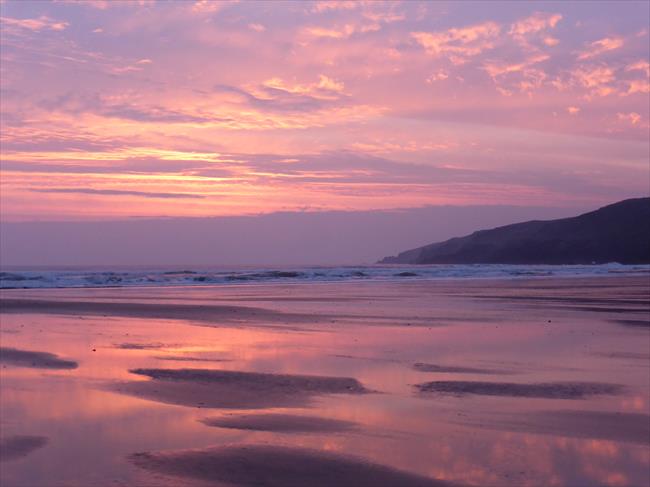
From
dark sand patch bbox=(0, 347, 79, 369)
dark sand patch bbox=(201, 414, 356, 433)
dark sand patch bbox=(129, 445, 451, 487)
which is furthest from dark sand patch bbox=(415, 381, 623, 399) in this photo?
dark sand patch bbox=(0, 347, 79, 369)

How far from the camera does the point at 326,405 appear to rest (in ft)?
31.6

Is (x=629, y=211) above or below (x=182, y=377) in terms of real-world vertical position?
above

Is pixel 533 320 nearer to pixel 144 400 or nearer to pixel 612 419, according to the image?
pixel 612 419

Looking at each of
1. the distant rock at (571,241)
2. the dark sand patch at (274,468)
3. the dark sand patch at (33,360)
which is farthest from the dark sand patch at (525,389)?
the distant rock at (571,241)

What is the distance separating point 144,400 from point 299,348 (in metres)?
5.47

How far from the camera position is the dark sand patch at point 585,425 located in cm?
803

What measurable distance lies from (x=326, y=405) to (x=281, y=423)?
3.63 feet

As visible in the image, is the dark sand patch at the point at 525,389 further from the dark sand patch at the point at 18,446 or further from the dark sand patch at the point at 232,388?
the dark sand patch at the point at 18,446

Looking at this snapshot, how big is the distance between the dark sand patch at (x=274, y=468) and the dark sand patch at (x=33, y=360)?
6.05 meters

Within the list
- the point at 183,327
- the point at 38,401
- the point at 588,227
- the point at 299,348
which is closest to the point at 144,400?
the point at 38,401

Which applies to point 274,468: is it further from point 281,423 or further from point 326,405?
point 326,405

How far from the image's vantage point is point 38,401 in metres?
9.76

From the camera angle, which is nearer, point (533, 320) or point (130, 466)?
point (130, 466)

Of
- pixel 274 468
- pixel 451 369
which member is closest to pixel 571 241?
pixel 451 369
